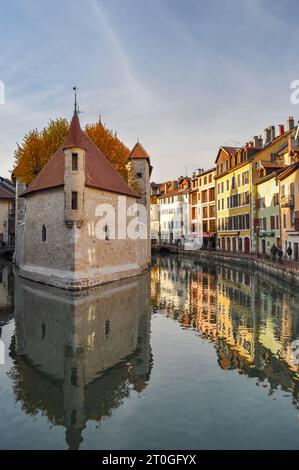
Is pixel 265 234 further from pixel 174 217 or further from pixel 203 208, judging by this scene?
pixel 174 217

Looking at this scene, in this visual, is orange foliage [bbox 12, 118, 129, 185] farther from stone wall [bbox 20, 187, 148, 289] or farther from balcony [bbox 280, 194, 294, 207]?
balcony [bbox 280, 194, 294, 207]

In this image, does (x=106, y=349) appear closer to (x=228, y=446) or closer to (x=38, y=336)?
(x=38, y=336)

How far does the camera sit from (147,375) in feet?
32.6

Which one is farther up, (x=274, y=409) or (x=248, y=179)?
(x=248, y=179)

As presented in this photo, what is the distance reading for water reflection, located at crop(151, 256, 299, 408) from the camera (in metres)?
10.3

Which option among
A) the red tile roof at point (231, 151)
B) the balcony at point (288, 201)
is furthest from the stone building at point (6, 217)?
the balcony at point (288, 201)

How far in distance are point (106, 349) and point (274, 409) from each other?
559cm

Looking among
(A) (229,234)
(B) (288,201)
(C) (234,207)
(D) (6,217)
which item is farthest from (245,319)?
(D) (6,217)

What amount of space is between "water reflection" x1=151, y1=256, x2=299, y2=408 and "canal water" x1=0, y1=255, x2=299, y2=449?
5cm

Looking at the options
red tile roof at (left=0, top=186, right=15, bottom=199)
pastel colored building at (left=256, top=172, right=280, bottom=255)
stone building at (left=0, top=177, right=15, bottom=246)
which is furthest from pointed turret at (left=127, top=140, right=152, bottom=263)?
stone building at (left=0, top=177, right=15, bottom=246)

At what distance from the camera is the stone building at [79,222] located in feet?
75.3

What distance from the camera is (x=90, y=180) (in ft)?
81.5

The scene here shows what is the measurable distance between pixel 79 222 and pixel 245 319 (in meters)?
11.5
